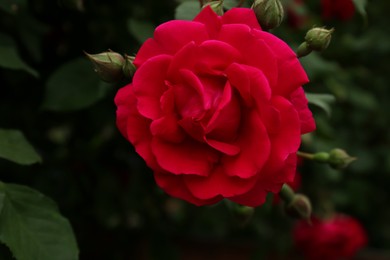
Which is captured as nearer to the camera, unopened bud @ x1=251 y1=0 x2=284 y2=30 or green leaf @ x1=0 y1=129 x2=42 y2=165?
unopened bud @ x1=251 y1=0 x2=284 y2=30

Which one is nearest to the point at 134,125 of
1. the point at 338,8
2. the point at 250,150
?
the point at 250,150

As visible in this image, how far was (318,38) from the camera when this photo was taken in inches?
39.8

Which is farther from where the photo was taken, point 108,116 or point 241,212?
point 108,116

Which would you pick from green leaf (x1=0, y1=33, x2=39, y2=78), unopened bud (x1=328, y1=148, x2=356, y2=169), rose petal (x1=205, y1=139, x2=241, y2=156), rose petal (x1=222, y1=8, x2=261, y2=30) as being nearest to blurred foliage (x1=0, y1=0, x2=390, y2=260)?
green leaf (x1=0, y1=33, x2=39, y2=78)

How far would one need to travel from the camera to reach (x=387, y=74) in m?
2.50

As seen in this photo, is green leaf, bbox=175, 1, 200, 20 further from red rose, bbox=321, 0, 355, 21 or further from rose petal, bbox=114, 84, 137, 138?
red rose, bbox=321, 0, 355, 21

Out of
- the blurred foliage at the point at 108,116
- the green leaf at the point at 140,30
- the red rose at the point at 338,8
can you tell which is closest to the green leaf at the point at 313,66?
the blurred foliage at the point at 108,116

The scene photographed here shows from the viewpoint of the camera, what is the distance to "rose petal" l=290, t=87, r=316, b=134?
3.01ft

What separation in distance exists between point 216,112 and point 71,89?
1.98 ft

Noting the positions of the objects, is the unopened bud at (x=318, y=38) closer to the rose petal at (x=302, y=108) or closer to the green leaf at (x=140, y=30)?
the rose petal at (x=302, y=108)

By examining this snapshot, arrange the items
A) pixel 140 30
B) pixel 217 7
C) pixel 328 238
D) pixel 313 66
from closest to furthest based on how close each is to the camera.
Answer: pixel 217 7, pixel 140 30, pixel 313 66, pixel 328 238

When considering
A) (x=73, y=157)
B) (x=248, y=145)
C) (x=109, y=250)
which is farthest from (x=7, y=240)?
(x=109, y=250)

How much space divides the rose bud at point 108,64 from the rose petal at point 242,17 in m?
0.15

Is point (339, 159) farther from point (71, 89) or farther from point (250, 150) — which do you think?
point (71, 89)
